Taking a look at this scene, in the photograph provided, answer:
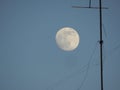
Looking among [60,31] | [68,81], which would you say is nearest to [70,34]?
[60,31]

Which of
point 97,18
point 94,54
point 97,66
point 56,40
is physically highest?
point 97,18

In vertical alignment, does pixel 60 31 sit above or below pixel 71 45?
above

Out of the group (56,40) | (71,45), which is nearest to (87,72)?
(71,45)

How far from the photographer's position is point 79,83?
368cm

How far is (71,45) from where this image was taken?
12.1 ft

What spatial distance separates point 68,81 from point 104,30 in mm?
1252

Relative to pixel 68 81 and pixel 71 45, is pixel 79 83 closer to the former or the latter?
pixel 68 81

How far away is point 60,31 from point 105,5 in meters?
1.08

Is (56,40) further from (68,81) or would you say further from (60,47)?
(68,81)

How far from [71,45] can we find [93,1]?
1018 mm

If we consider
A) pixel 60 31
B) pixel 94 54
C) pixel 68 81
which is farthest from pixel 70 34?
pixel 68 81

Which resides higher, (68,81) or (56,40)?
(56,40)

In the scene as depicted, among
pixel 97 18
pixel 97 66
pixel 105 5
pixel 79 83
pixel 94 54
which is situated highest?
pixel 105 5

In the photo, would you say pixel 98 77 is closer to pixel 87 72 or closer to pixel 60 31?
pixel 87 72
